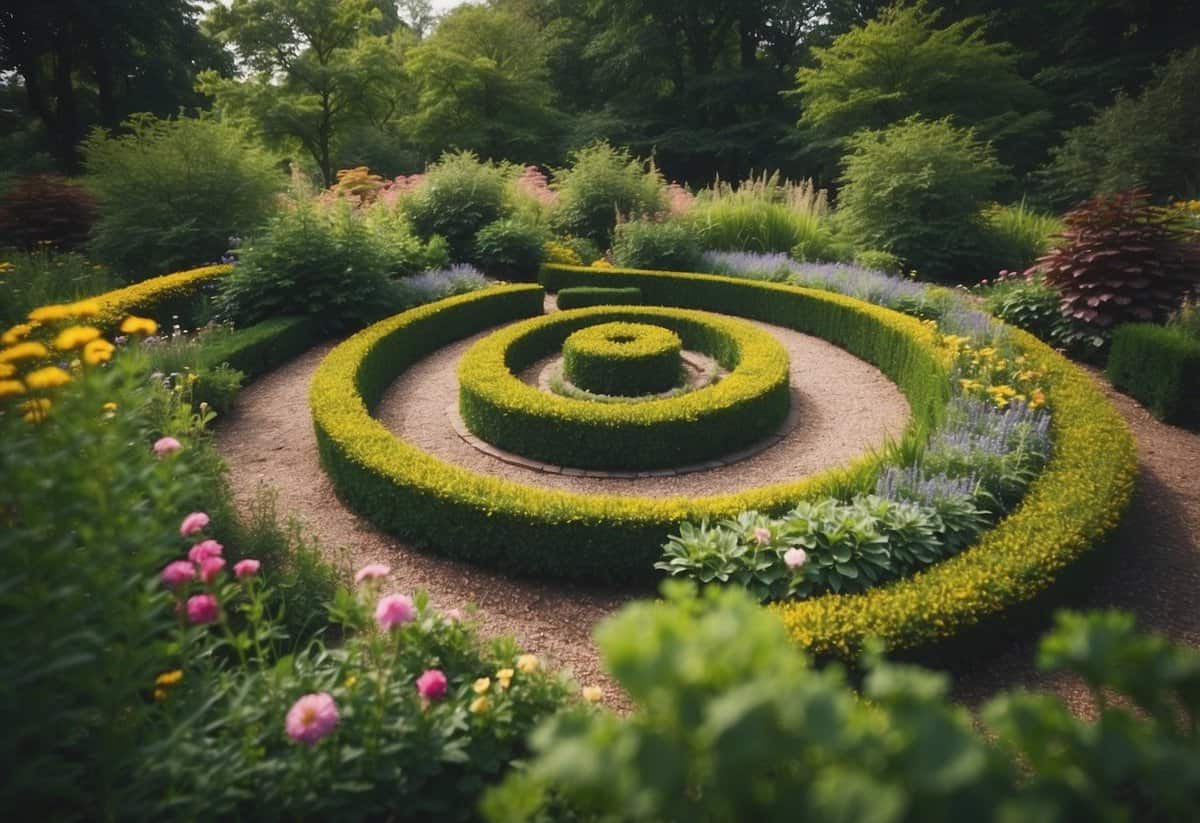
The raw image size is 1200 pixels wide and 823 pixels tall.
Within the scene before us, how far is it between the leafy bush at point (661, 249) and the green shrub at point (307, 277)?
5.65m

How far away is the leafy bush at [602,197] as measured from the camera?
16.1m

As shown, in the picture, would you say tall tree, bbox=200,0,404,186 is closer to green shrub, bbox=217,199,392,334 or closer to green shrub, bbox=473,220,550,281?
green shrub, bbox=473,220,550,281

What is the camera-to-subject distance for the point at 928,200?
13625 millimetres

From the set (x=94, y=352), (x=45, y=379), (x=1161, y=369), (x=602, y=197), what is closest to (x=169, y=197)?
(x=602, y=197)

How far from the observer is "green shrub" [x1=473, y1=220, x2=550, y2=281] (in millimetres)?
14469

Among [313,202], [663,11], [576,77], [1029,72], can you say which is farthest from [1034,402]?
[576,77]

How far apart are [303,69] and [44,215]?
15.4m

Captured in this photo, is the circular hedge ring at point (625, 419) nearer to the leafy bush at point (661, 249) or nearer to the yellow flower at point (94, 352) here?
the yellow flower at point (94, 352)

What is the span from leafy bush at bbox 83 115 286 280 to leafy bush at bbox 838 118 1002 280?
40.2 ft

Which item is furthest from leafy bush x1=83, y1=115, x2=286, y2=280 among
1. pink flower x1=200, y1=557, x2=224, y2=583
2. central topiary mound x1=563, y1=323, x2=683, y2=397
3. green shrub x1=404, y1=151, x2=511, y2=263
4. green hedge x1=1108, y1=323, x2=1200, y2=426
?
green hedge x1=1108, y1=323, x2=1200, y2=426

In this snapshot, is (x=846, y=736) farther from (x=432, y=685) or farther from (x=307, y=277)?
(x=307, y=277)

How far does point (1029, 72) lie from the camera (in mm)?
24375

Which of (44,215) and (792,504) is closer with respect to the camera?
(792,504)

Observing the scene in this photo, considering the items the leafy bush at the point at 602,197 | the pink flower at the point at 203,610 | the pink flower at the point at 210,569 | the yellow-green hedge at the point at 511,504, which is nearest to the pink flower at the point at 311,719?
the pink flower at the point at 203,610
